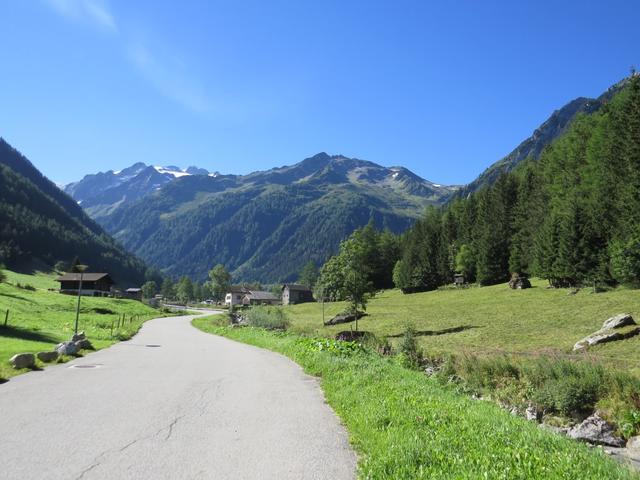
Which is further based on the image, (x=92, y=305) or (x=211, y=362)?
(x=92, y=305)

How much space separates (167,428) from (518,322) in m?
35.6

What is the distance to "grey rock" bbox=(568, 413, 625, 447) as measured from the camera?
36.5ft

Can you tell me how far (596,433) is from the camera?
1137 cm

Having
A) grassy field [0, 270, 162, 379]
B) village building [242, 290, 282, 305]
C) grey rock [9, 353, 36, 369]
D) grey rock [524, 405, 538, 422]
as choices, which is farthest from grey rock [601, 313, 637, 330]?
village building [242, 290, 282, 305]

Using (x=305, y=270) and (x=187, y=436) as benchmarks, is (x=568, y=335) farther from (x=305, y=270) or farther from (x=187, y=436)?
(x=305, y=270)

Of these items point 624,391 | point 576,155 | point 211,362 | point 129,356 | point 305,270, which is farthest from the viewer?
point 305,270

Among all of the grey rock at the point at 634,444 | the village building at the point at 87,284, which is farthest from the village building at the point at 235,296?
the grey rock at the point at 634,444

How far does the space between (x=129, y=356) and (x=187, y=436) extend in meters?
17.9

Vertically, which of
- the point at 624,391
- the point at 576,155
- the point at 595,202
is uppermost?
the point at 576,155

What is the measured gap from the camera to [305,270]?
18188cm

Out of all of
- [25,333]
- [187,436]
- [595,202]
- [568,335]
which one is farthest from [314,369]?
[595,202]

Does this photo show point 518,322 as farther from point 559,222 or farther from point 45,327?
point 45,327

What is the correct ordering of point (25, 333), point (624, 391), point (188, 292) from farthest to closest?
point (188, 292)
point (25, 333)
point (624, 391)

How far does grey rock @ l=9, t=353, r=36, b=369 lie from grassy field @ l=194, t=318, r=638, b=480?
12.1 metres
